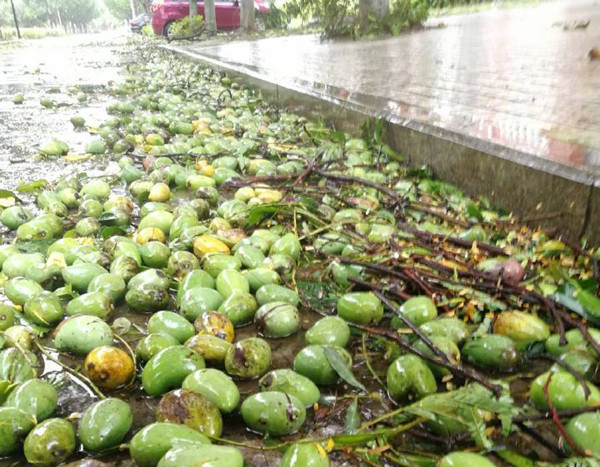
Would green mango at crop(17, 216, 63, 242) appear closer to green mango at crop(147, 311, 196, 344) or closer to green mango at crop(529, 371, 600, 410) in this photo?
green mango at crop(147, 311, 196, 344)

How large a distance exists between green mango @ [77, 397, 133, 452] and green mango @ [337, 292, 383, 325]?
80 centimetres

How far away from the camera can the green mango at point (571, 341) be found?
1543 millimetres

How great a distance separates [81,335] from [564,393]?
4.84 feet

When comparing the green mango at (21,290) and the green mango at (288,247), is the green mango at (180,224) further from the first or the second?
the green mango at (21,290)

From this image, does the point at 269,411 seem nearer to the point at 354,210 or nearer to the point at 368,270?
the point at 368,270

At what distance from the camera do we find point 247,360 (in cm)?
157

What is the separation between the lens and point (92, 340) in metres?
1.69

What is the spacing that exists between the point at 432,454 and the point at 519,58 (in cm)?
555

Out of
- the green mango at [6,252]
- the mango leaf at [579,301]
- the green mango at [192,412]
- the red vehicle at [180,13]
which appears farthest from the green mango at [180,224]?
the red vehicle at [180,13]

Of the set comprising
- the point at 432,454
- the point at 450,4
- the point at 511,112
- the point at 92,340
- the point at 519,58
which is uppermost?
the point at 450,4

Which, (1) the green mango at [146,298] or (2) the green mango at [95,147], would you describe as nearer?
(1) the green mango at [146,298]

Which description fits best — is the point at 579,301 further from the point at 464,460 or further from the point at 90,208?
the point at 90,208

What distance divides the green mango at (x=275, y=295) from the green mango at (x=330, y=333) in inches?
10.6

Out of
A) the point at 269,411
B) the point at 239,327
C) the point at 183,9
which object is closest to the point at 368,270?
the point at 239,327
